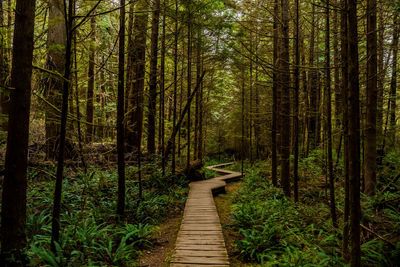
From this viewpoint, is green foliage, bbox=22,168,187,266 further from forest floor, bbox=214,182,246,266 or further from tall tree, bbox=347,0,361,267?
tall tree, bbox=347,0,361,267

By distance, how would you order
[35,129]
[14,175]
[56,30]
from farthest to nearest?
[35,129]
[56,30]
[14,175]

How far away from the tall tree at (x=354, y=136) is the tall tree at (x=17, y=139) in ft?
14.7

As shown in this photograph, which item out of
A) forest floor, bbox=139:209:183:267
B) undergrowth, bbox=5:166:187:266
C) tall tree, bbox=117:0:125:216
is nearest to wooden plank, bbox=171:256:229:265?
forest floor, bbox=139:209:183:267

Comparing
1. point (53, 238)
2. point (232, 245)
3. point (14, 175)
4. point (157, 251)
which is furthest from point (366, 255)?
point (14, 175)

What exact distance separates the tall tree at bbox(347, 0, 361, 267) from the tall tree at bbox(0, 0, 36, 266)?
14.7 ft

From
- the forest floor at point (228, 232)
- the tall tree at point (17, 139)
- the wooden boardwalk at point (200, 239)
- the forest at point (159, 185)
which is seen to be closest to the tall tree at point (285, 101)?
the forest at point (159, 185)

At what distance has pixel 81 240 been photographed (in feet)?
14.0

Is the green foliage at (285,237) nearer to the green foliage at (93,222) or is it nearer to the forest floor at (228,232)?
the forest floor at (228,232)

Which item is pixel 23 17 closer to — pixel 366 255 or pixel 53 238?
pixel 53 238

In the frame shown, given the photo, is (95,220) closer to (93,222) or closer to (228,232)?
(93,222)

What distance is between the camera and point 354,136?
8.86ft

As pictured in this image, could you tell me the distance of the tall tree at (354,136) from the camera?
268cm

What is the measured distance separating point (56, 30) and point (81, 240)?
24.9 feet

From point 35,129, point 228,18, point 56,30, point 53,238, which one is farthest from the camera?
point 228,18
